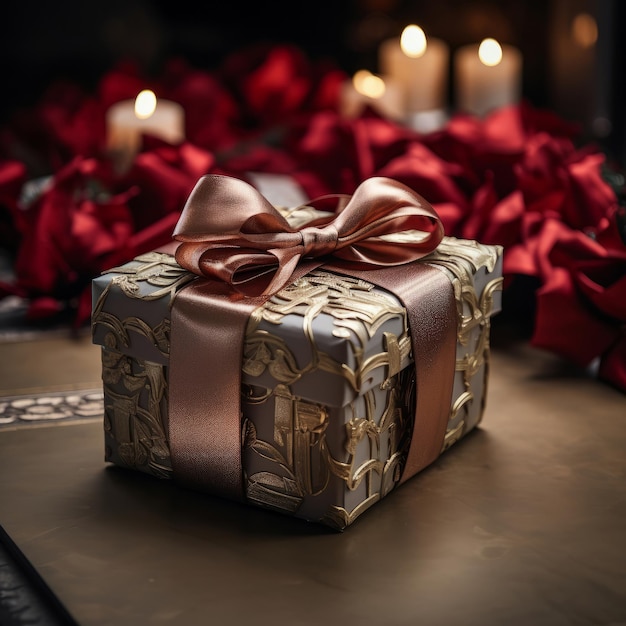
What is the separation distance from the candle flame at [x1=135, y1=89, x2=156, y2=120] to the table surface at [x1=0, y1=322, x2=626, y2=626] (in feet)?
1.49

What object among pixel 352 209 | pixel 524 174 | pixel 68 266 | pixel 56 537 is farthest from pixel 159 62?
pixel 56 537

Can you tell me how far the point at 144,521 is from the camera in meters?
0.55

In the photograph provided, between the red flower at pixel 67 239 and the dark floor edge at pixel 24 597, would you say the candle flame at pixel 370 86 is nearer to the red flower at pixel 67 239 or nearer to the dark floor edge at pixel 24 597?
the red flower at pixel 67 239

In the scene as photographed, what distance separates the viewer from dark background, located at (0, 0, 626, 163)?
4.46 feet

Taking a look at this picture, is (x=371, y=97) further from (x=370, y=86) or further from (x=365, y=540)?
(x=365, y=540)

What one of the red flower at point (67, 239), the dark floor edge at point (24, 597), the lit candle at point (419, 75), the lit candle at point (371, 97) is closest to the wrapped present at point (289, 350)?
the dark floor edge at point (24, 597)

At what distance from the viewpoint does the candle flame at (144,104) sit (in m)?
1.02

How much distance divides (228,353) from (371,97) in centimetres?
78

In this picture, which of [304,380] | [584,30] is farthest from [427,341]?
[584,30]

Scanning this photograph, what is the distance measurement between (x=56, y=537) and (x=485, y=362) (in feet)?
0.97

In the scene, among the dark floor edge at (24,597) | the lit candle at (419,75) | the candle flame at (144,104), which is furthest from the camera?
the lit candle at (419,75)

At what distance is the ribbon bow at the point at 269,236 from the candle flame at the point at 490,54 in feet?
2.16

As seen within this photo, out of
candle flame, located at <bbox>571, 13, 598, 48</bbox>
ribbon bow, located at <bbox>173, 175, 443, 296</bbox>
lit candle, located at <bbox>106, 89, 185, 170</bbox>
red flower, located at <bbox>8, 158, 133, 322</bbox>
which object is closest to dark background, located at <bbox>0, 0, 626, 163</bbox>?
candle flame, located at <bbox>571, 13, 598, 48</bbox>

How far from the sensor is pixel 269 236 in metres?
0.58
